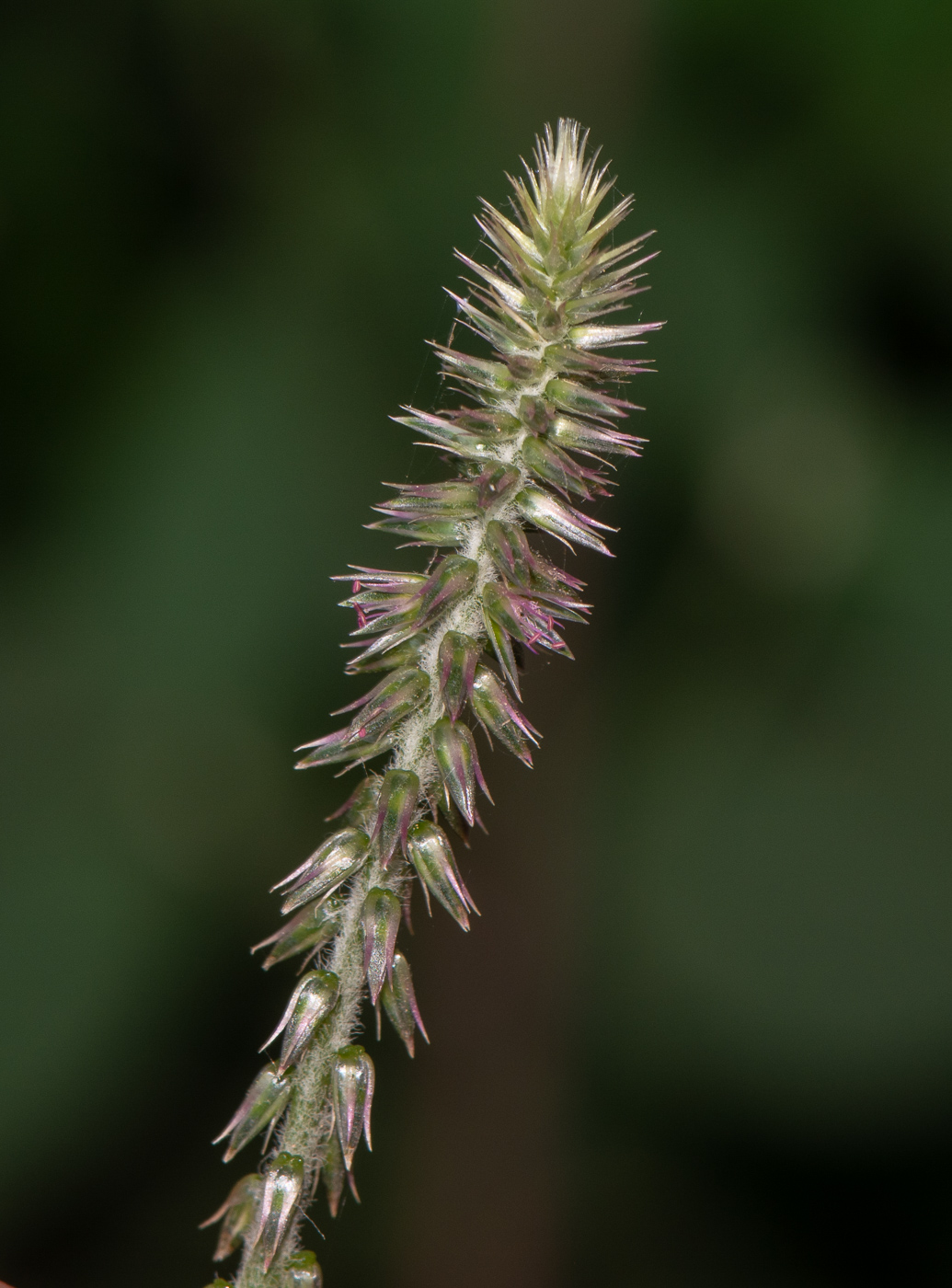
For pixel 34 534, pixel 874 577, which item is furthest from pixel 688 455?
pixel 34 534

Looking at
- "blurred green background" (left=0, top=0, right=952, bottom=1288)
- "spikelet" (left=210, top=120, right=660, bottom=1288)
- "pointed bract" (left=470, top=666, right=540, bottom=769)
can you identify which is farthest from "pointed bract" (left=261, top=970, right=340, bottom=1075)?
"blurred green background" (left=0, top=0, right=952, bottom=1288)

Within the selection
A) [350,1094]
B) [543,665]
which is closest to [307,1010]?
[350,1094]

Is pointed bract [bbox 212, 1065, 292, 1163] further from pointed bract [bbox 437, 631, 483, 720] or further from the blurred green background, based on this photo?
the blurred green background

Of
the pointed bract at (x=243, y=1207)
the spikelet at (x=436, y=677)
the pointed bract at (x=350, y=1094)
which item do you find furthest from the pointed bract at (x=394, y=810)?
the pointed bract at (x=243, y=1207)

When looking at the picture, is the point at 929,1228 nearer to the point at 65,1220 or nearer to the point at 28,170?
the point at 65,1220

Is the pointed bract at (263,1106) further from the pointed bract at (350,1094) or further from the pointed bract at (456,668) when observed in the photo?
the pointed bract at (456,668)

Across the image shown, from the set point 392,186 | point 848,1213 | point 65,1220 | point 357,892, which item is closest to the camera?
point 357,892

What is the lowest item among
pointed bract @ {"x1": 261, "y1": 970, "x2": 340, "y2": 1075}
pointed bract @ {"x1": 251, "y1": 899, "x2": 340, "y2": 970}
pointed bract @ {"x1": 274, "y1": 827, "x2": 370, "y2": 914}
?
pointed bract @ {"x1": 261, "y1": 970, "x2": 340, "y2": 1075}
